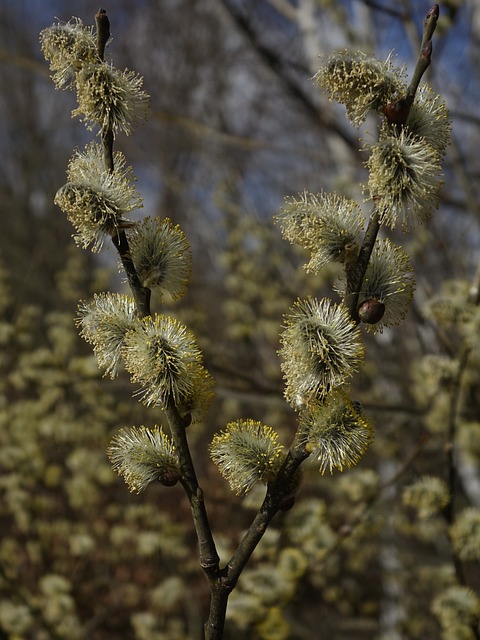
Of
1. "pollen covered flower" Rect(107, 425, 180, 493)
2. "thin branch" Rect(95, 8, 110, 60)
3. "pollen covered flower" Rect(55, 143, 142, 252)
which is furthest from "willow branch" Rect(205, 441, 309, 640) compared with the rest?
"thin branch" Rect(95, 8, 110, 60)

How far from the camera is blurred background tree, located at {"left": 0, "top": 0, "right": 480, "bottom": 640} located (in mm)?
3133

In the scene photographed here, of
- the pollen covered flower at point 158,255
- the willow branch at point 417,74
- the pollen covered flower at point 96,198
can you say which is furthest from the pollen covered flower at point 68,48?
the willow branch at point 417,74

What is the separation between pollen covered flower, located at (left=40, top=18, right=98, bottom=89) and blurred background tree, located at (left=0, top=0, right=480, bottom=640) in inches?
17.8

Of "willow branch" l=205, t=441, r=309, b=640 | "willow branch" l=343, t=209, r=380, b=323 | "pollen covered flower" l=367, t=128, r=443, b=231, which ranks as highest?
"pollen covered flower" l=367, t=128, r=443, b=231

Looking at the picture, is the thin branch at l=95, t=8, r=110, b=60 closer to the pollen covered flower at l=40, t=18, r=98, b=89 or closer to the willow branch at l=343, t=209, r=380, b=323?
the pollen covered flower at l=40, t=18, r=98, b=89

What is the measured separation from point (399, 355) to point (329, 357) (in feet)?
14.5

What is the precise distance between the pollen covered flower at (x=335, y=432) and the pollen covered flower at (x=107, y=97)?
641mm

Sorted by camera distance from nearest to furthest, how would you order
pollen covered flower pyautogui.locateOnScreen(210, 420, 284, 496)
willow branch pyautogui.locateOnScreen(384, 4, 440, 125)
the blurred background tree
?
1. willow branch pyautogui.locateOnScreen(384, 4, 440, 125)
2. pollen covered flower pyautogui.locateOnScreen(210, 420, 284, 496)
3. the blurred background tree

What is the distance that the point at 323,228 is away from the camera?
1293 mm

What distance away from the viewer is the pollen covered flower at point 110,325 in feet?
4.39

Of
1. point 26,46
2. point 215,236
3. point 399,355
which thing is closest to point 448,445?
point 399,355

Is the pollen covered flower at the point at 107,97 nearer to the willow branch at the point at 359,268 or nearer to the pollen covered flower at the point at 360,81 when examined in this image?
the pollen covered flower at the point at 360,81

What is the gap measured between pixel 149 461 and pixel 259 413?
644 centimetres

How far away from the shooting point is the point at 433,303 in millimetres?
2672
